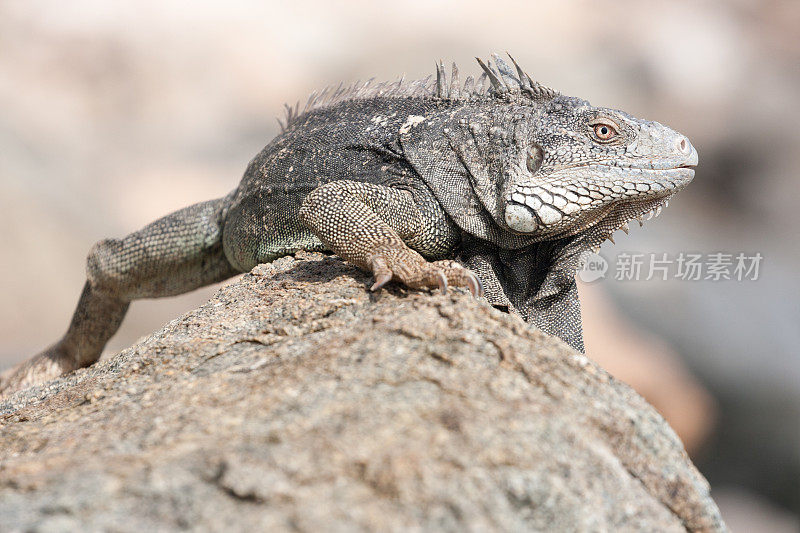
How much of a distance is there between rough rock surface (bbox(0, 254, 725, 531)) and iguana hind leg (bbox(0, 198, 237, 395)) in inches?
88.1

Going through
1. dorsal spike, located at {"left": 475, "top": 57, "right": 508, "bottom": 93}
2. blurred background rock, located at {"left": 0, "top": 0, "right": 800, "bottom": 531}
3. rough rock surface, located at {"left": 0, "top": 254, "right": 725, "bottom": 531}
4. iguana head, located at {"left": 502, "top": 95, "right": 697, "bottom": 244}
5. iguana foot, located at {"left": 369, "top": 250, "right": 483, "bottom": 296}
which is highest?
blurred background rock, located at {"left": 0, "top": 0, "right": 800, "bottom": 531}

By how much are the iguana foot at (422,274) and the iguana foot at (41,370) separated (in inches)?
176

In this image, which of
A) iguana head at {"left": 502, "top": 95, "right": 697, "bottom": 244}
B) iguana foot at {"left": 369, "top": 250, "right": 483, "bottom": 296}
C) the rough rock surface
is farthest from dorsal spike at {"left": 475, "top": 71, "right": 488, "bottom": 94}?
the rough rock surface

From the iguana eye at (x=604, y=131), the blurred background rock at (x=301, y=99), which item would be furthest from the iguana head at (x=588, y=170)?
the blurred background rock at (x=301, y=99)

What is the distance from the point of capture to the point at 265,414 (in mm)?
2223

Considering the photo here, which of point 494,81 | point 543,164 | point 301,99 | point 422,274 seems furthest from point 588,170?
point 301,99

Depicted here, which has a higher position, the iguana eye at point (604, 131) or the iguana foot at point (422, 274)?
the iguana eye at point (604, 131)

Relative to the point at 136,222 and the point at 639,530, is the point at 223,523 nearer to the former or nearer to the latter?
the point at 639,530

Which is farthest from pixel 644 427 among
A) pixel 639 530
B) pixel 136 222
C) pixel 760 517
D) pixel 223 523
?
pixel 136 222

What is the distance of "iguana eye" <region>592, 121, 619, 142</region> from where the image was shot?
3842 mm

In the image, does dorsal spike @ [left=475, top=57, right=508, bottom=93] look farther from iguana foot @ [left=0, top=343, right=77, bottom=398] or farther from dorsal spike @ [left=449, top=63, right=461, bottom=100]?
iguana foot @ [left=0, top=343, right=77, bottom=398]

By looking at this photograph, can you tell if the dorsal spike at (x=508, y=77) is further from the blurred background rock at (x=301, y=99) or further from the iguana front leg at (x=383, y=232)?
the blurred background rock at (x=301, y=99)

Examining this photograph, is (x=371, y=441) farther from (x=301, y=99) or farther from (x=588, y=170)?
(x=301, y=99)

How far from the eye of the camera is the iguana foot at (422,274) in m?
2.95
